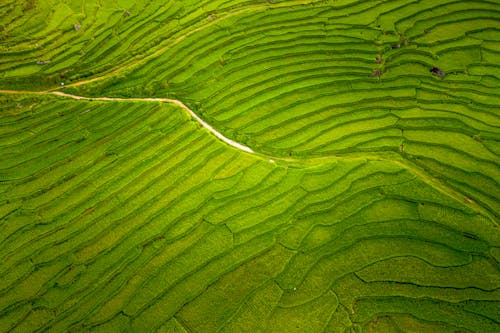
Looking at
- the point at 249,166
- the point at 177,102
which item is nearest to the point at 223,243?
the point at 249,166

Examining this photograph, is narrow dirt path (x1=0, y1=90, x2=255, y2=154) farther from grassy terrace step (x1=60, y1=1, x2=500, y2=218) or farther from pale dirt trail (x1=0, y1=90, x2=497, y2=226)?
grassy terrace step (x1=60, y1=1, x2=500, y2=218)

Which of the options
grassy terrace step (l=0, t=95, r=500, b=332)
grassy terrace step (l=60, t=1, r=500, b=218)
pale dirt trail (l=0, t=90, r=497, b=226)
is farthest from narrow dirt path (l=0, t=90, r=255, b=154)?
grassy terrace step (l=0, t=95, r=500, b=332)

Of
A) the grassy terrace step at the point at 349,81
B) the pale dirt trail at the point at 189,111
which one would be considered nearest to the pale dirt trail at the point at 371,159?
the pale dirt trail at the point at 189,111

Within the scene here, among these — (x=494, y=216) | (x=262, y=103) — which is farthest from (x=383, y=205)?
(x=262, y=103)

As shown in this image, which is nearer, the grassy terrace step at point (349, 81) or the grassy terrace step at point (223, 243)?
the grassy terrace step at point (223, 243)

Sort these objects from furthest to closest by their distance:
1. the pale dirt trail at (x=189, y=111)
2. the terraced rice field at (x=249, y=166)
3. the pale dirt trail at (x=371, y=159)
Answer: the pale dirt trail at (x=189, y=111) → the pale dirt trail at (x=371, y=159) → the terraced rice field at (x=249, y=166)

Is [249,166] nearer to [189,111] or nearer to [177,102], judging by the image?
[189,111]

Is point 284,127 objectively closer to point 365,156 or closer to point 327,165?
point 327,165

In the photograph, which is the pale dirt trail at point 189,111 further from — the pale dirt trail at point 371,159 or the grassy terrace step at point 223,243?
the grassy terrace step at point 223,243
